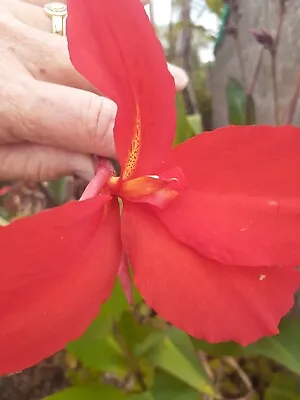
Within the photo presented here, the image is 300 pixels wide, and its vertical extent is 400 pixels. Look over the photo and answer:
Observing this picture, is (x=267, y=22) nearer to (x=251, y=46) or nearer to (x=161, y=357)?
(x=251, y=46)

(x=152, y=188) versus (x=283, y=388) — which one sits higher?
(x=152, y=188)

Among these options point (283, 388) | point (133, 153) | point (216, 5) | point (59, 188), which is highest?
point (133, 153)

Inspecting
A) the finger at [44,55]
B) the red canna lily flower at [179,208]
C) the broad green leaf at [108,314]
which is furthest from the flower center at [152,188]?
the broad green leaf at [108,314]

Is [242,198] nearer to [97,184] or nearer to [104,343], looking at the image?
[97,184]

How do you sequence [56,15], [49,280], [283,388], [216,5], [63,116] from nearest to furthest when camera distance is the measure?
1. [49,280]
2. [63,116]
3. [56,15]
4. [283,388]
5. [216,5]

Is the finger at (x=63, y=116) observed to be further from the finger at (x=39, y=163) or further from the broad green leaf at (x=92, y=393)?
the broad green leaf at (x=92, y=393)

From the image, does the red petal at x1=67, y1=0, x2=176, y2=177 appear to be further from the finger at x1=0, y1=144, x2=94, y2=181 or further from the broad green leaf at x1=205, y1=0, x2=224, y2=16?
the broad green leaf at x1=205, y1=0, x2=224, y2=16

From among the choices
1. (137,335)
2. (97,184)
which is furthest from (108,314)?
(97,184)
